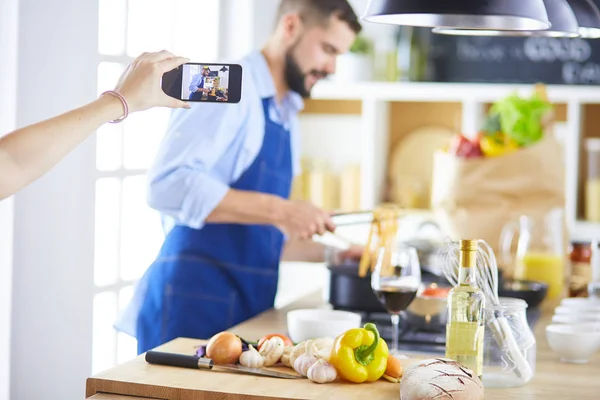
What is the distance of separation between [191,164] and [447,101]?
247 centimetres

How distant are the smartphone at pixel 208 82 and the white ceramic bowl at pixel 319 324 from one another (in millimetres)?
496

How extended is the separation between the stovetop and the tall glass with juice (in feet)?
1.34

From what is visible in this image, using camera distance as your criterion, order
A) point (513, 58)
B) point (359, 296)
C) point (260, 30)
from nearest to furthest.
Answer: point (359, 296), point (260, 30), point (513, 58)

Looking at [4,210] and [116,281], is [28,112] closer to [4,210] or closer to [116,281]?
[4,210]

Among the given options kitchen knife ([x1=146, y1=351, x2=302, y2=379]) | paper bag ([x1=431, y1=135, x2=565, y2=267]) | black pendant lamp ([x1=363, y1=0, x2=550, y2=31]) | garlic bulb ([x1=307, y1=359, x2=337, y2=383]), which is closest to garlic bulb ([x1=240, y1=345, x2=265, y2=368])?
kitchen knife ([x1=146, y1=351, x2=302, y2=379])

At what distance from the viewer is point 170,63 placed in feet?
5.50

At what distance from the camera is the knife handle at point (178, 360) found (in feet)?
5.71

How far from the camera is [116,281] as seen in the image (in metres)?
2.91

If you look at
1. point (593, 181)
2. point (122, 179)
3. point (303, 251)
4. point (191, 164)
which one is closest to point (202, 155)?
point (191, 164)

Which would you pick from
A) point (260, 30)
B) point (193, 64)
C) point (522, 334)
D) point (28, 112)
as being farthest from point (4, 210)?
point (260, 30)

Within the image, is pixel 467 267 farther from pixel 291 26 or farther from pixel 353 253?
pixel 291 26

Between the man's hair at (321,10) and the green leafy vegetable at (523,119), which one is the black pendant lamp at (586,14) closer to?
the man's hair at (321,10)

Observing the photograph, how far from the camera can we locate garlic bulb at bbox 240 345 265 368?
1753mm

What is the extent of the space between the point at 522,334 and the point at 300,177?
2.93 m
